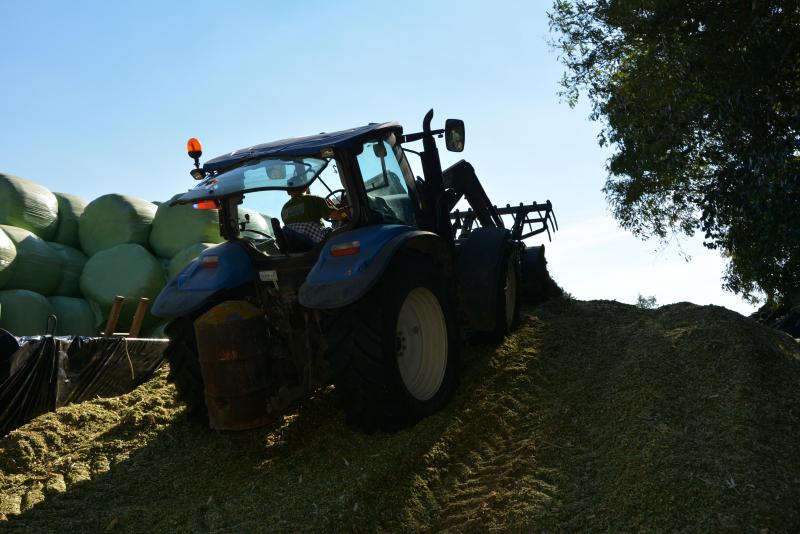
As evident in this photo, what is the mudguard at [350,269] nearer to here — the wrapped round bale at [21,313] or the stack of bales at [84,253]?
the stack of bales at [84,253]

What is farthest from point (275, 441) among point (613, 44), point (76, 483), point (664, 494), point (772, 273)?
point (613, 44)

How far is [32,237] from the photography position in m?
10.1

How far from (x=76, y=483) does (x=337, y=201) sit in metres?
2.62

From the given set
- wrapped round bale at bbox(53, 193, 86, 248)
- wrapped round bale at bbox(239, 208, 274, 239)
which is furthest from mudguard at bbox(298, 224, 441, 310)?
wrapped round bale at bbox(53, 193, 86, 248)

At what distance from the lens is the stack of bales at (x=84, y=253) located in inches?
384

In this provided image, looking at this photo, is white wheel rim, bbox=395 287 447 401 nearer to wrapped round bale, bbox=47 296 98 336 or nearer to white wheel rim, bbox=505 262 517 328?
white wheel rim, bbox=505 262 517 328

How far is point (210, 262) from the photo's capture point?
5258 millimetres

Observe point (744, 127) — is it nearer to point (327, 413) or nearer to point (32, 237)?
point (327, 413)

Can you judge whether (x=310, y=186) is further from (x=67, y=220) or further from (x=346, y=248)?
(x=67, y=220)

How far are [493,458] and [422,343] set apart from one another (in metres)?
1.03

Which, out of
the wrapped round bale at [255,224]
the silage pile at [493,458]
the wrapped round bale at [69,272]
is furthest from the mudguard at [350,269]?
the wrapped round bale at [69,272]

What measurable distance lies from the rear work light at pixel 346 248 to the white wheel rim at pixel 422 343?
570mm

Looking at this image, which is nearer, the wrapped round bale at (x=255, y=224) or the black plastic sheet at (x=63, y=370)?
the wrapped round bale at (x=255, y=224)

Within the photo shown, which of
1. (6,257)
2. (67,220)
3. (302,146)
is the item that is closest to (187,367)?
(302,146)
